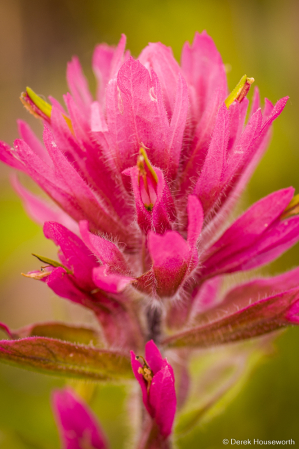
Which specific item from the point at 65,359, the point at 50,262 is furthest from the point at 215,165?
the point at 65,359

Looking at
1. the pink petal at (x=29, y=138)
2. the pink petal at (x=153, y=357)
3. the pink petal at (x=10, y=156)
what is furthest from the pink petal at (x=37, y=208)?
the pink petal at (x=153, y=357)

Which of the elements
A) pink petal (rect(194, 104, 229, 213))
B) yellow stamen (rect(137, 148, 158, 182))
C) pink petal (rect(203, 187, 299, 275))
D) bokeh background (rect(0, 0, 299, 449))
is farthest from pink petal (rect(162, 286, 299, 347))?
bokeh background (rect(0, 0, 299, 449))

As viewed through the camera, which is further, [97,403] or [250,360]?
[97,403]

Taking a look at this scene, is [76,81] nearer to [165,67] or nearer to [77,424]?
[165,67]

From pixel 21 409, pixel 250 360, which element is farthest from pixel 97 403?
pixel 250 360

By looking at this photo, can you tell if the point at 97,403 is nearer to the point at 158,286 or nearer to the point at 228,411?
the point at 228,411

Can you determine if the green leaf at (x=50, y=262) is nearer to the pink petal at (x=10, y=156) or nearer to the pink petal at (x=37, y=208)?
the pink petal at (x=10, y=156)
